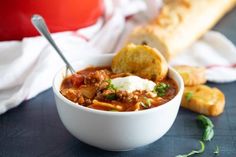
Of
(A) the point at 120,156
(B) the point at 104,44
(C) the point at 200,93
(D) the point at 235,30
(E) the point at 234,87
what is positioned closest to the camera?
(A) the point at 120,156

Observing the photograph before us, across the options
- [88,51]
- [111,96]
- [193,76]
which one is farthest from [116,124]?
[88,51]

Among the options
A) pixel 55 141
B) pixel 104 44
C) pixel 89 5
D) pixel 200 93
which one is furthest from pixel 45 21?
pixel 200 93

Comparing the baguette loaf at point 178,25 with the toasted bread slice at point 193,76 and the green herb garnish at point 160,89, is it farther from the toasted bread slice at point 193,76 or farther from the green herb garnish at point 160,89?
the green herb garnish at point 160,89

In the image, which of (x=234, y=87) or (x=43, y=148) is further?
(x=234, y=87)

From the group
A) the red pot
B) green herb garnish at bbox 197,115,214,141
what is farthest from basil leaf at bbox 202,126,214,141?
the red pot

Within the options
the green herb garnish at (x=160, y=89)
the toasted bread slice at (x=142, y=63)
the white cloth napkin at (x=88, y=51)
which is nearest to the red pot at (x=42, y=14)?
the white cloth napkin at (x=88, y=51)

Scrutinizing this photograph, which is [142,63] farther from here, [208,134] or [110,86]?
[208,134]

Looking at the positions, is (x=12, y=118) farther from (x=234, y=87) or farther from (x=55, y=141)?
(x=234, y=87)
